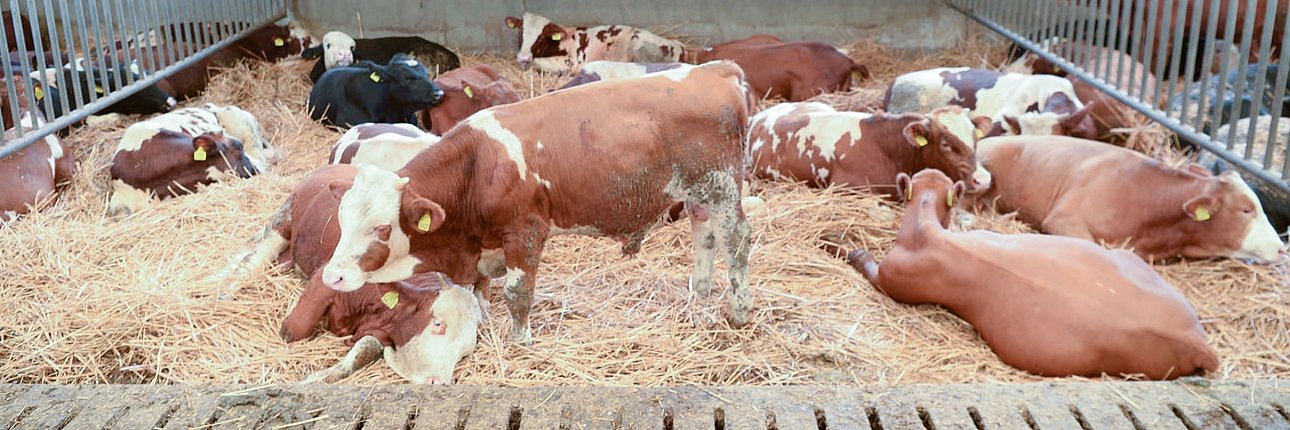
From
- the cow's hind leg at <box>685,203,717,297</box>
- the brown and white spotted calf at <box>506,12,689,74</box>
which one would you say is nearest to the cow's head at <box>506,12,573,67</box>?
the brown and white spotted calf at <box>506,12,689,74</box>

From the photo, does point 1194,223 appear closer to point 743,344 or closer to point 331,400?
point 743,344

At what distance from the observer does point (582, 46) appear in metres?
9.84

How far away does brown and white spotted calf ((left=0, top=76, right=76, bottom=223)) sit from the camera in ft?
18.6

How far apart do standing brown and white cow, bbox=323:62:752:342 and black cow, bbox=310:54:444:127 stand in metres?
4.16

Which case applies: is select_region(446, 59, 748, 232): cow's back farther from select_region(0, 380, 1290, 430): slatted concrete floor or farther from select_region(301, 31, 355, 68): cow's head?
select_region(301, 31, 355, 68): cow's head

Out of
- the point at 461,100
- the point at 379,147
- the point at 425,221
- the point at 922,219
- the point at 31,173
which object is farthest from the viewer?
the point at 461,100

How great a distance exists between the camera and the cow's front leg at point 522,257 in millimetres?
3547

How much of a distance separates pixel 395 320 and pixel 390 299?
0.09m

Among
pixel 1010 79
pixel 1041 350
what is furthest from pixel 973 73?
pixel 1041 350

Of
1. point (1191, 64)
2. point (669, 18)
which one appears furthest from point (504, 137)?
point (669, 18)

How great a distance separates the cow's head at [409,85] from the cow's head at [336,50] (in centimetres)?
152

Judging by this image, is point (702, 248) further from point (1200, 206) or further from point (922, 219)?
point (1200, 206)

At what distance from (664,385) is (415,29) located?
770 centimetres

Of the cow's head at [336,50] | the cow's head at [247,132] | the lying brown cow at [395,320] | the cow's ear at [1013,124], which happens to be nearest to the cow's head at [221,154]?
the cow's head at [247,132]
